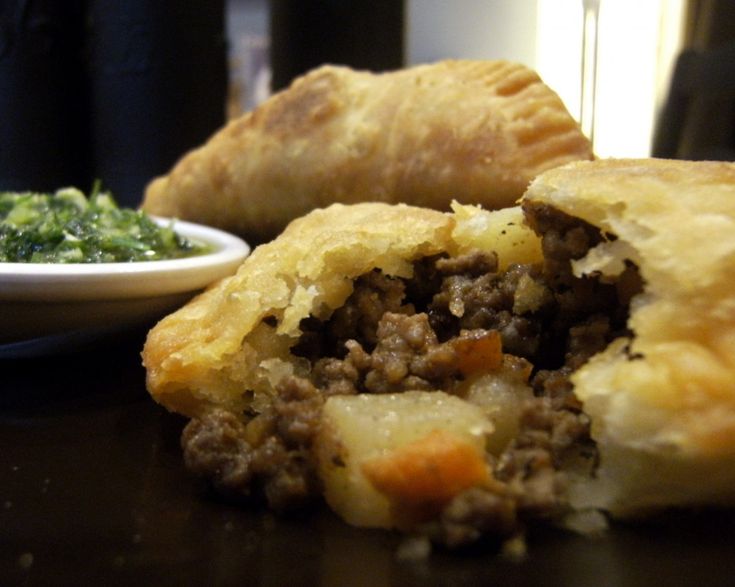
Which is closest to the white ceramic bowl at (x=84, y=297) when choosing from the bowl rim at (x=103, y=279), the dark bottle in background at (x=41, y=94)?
the bowl rim at (x=103, y=279)

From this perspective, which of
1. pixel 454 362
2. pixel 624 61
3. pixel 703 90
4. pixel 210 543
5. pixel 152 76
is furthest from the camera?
pixel 624 61

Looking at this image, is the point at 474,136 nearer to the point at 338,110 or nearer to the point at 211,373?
the point at 338,110

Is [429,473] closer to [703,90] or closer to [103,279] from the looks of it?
[103,279]

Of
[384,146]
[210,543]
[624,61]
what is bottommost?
[210,543]

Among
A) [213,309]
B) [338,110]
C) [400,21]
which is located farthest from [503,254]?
[400,21]

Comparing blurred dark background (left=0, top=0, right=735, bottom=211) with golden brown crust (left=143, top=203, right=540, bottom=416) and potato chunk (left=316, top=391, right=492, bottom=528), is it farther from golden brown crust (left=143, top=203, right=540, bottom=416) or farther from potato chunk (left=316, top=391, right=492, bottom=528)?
potato chunk (left=316, top=391, right=492, bottom=528)

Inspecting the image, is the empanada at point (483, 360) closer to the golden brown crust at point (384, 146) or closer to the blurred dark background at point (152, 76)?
the golden brown crust at point (384, 146)

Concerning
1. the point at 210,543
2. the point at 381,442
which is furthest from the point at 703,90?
the point at 210,543
